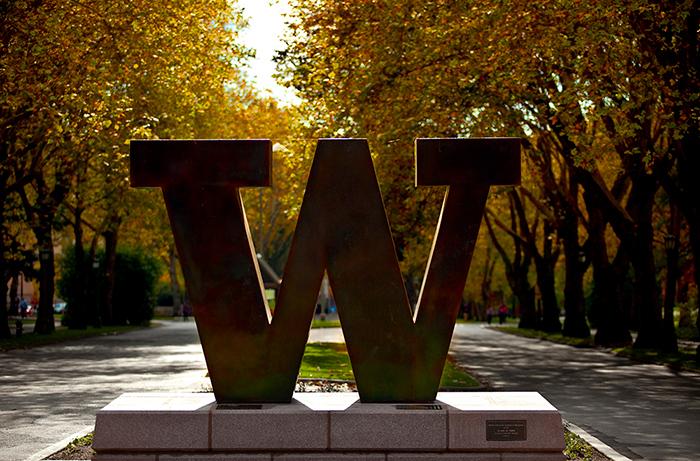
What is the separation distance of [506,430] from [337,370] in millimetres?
13950

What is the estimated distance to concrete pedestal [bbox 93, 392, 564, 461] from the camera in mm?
10484

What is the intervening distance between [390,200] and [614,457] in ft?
60.2

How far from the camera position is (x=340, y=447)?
34.4 feet

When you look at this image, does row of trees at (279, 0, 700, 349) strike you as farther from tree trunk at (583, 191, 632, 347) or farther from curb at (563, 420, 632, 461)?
curb at (563, 420, 632, 461)

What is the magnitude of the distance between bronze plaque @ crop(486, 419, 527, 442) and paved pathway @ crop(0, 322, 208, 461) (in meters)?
5.13

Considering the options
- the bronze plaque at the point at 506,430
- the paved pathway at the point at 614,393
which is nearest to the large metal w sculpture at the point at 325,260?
the bronze plaque at the point at 506,430

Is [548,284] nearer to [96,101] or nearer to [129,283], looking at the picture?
[129,283]

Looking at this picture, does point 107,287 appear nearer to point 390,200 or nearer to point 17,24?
point 390,200

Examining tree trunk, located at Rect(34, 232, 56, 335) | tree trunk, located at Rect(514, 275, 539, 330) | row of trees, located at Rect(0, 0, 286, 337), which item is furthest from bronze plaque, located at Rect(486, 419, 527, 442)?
tree trunk, located at Rect(514, 275, 539, 330)

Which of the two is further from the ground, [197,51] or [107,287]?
[197,51]

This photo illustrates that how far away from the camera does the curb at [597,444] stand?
12.0m

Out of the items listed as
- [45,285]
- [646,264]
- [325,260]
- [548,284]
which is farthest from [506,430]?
[548,284]

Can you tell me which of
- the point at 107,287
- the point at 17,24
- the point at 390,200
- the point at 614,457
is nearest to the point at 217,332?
the point at 614,457

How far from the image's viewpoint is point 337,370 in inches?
958
